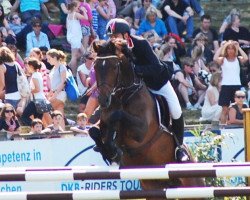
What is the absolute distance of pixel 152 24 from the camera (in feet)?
76.2

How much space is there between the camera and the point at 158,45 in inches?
872

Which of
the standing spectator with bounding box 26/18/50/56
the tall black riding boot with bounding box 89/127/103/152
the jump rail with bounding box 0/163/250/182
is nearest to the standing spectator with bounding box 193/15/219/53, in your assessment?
the standing spectator with bounding box 26/18/50/56

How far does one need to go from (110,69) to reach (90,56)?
27.1ft

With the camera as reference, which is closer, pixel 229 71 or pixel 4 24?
pixel 229 71

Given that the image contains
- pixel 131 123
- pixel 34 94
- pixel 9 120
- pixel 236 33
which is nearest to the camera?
pixel 131 123

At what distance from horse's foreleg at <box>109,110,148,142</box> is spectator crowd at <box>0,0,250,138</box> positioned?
178 inches

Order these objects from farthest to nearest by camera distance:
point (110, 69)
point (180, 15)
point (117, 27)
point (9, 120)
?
point (180, 15), point (9, 120), point (117, 27), point (110, 69)

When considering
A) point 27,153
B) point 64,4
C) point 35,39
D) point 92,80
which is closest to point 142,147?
point 27,153

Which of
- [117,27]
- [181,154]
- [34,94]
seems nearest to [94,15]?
[34,94]

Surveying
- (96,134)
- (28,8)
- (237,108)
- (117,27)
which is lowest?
(237,108)

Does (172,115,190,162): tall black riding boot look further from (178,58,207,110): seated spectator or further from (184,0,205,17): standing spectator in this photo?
(184,0,205,17): standing spectator

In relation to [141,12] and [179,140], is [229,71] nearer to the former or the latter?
[141,12]

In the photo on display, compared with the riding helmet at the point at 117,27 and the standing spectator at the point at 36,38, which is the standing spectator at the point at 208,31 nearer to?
the standing spectator at the point at 36,38

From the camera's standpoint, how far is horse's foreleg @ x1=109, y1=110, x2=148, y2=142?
37.8 feet
